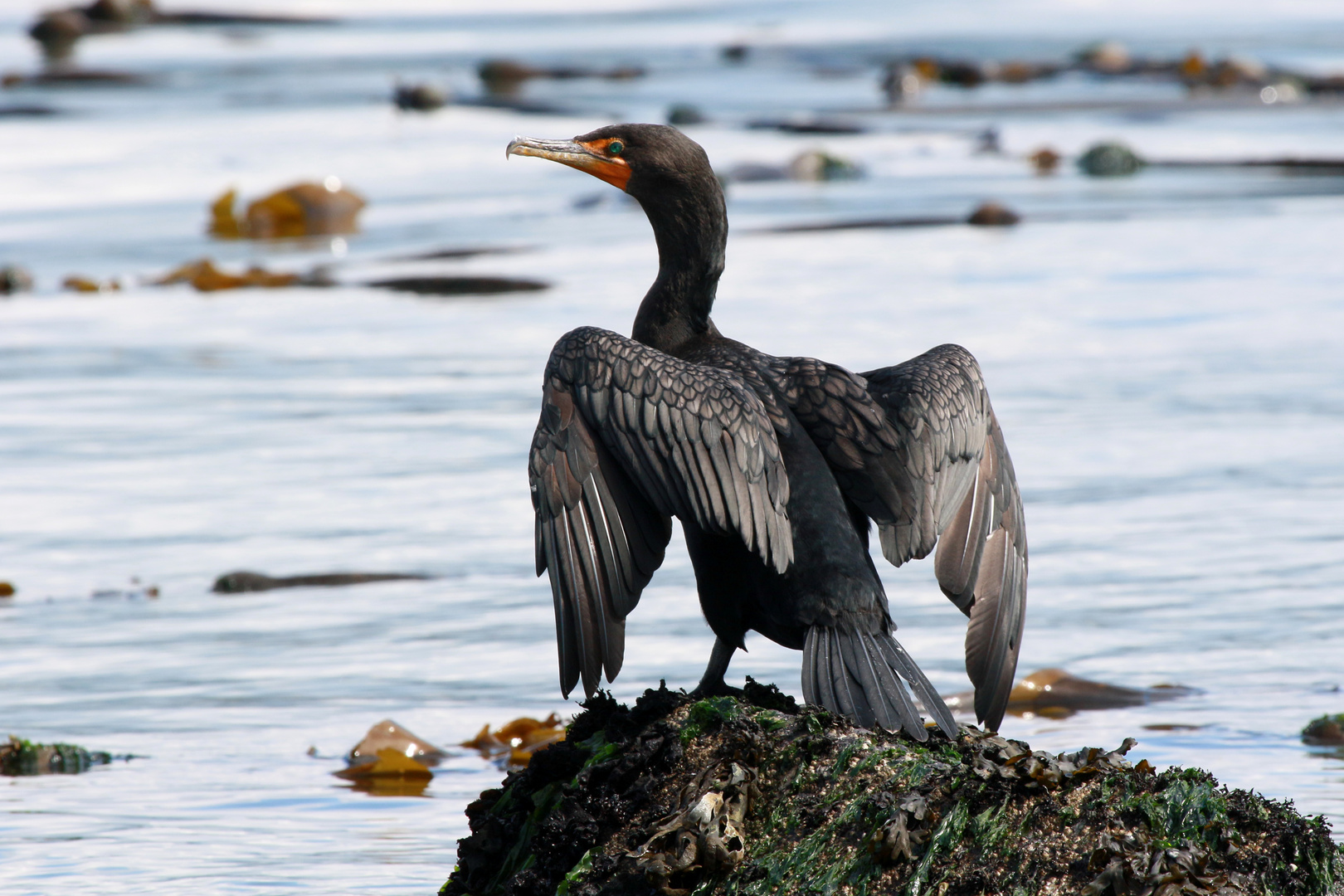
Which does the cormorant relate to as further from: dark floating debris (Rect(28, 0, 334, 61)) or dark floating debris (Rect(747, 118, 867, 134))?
dark floating debris (Rect(28, 0, 334, 61))

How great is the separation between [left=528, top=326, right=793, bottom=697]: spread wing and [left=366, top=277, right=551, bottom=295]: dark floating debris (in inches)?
348

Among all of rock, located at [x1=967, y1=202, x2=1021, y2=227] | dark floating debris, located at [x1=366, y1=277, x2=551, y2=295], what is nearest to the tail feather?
dark floating debris, located at [x1=366, y1=277, x2=551, y2=295]

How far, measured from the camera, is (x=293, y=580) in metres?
7.64

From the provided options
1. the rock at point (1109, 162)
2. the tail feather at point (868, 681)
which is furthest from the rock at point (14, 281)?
the tail feather at point (868, 681)

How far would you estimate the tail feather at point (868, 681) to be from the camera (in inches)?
170

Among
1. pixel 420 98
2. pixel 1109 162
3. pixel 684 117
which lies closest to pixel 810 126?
pixel 684 117

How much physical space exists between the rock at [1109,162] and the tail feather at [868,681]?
48.4ft

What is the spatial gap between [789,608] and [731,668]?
1.84m

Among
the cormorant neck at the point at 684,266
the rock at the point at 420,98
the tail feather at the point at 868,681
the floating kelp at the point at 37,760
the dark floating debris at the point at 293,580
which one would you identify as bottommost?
the floating kelp at the point at 37,760

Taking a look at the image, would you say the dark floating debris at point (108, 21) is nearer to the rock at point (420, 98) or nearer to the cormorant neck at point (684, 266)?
the rock at point (420, 98)

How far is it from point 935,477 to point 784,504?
1.43 ft

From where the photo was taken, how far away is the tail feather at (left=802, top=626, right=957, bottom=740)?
4312 millimetres

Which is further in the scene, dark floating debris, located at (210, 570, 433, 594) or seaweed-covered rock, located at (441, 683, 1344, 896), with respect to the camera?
dark floating debris, located at (210, 570, 433, 594)

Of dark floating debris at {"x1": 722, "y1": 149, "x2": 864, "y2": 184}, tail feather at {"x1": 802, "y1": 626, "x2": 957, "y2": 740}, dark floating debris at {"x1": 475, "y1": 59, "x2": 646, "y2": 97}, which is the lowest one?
tail feather at {"x1": 802, "y1": 626, "x2": 957, "y2": 740}
